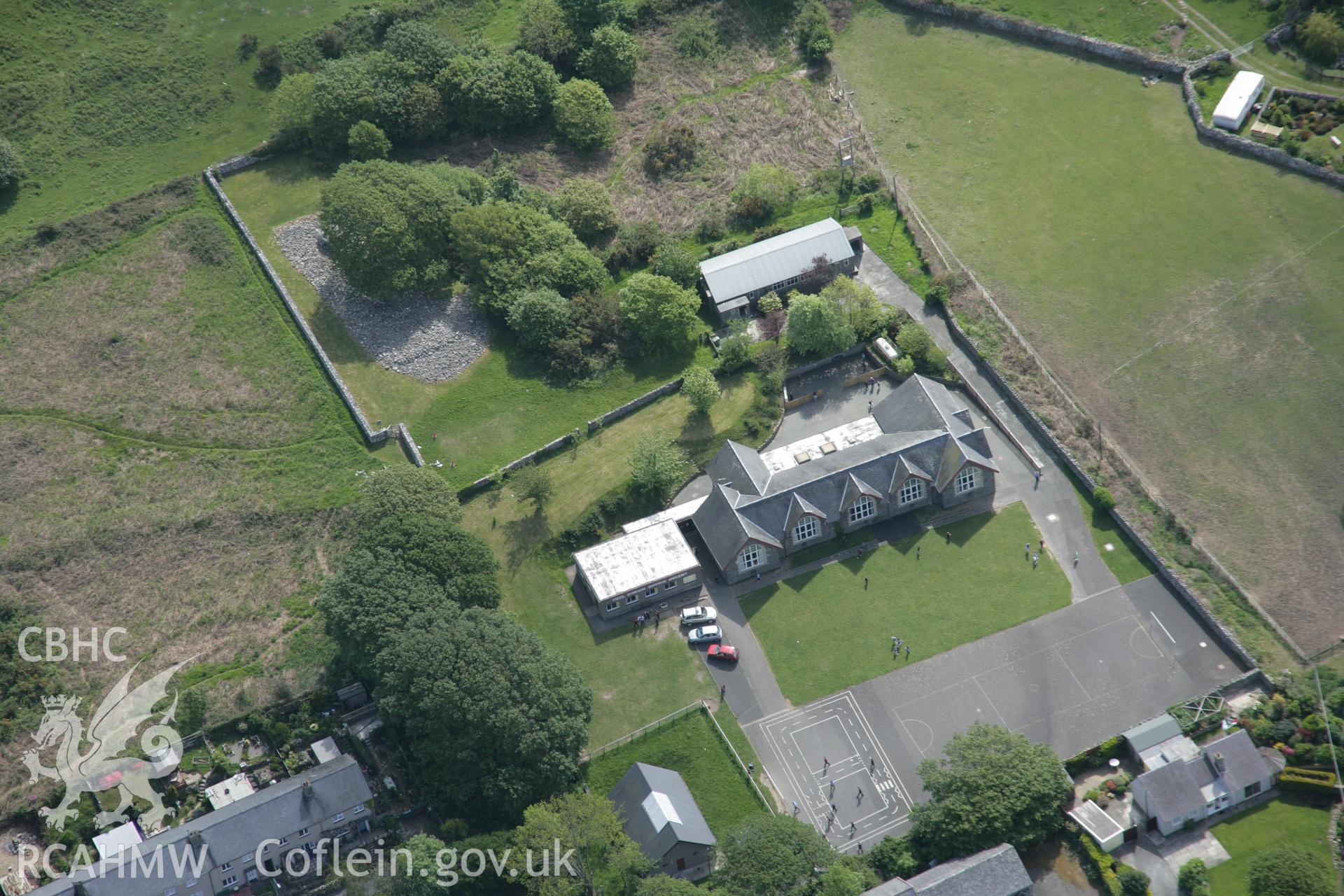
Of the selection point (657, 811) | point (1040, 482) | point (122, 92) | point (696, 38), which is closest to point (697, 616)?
point (657, 811)

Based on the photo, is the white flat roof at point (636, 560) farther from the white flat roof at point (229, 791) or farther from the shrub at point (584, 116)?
the shrub at point (584, 116)

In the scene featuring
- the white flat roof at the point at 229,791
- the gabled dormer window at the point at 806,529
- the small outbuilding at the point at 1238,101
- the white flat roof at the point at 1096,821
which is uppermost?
the small outbuilding at the point at 1238,101

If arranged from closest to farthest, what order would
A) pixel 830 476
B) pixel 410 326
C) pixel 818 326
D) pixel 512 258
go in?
pixel 830 476 < pixel 818 326 < pixel 410 326 < pixel 512 258

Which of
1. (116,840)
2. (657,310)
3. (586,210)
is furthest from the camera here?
(586,210)

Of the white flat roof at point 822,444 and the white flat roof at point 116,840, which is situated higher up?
the white flat roof at point 822,444

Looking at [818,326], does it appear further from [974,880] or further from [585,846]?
[585,846]

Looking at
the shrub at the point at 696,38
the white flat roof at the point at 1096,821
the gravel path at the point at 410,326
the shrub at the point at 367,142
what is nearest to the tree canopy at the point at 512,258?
the gravel path at the point at 410,326

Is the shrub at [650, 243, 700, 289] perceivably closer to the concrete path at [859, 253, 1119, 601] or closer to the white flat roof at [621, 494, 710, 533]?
the concrete path at [859, 253, 1119, 601]
